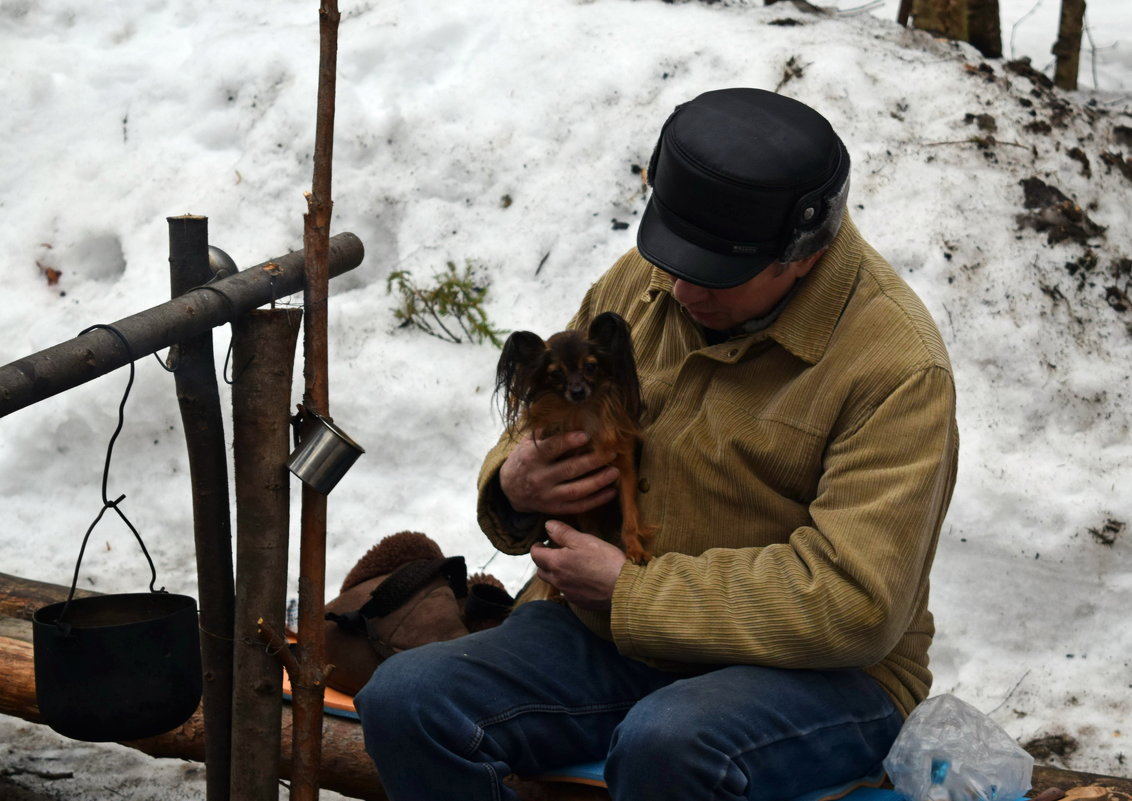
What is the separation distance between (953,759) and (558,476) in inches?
43.5

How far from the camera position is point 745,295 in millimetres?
2672

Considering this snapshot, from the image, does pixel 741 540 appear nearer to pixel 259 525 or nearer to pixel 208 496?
pixel 259 525

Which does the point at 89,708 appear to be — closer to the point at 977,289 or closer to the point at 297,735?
the point at 297,735

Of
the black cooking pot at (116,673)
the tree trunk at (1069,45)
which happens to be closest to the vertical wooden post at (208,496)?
the black cooking pot at (116,673)

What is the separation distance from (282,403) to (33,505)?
11.1 ft

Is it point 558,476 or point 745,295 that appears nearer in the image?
point 745,295

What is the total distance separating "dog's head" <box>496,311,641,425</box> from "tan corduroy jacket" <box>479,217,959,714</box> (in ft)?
0.46

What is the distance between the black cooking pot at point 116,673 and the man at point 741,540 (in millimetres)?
507

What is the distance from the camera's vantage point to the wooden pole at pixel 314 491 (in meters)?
2.64

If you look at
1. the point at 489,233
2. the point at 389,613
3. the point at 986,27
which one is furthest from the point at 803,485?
the point at 986,27

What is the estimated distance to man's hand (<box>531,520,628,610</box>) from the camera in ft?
8.86

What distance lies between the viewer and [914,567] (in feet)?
8.16

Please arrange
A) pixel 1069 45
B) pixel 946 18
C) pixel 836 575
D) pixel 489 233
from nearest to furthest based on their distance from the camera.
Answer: pixel 836 575, pixel 489 233, pixel 946 18, pixel 1069 45

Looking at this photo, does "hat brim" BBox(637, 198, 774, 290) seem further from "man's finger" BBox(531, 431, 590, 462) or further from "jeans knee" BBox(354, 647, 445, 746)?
"jeans knee" BBox(354, 647, 445, 746)
